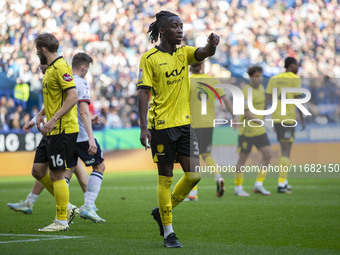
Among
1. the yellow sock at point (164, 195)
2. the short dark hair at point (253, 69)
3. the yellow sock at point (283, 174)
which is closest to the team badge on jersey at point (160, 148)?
the yellow sock at point (164, 195)

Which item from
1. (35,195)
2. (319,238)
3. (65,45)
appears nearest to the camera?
(319,238)

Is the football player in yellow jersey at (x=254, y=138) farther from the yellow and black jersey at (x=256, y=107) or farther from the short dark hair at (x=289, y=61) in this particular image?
the short dark hair at (x=289, y=61)

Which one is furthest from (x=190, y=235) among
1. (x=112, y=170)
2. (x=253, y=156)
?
(x=112, y=170)

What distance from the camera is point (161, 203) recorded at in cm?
595

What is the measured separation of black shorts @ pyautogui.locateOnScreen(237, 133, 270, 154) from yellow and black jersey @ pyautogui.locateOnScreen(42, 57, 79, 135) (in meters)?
5.81

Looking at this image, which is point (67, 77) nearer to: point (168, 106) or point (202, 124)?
point (168, 106)

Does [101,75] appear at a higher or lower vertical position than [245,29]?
lower

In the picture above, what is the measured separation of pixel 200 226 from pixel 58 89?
2.36 m

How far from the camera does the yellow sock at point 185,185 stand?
614 centimetres

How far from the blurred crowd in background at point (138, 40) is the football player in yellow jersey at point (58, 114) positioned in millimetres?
12035

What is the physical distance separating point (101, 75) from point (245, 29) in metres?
7.49

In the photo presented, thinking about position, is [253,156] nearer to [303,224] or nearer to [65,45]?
[303,224]

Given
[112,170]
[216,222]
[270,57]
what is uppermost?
[270,57]

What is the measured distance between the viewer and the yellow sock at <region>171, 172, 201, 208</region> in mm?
6144
